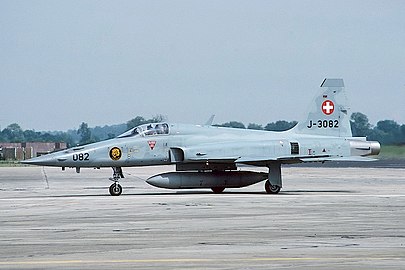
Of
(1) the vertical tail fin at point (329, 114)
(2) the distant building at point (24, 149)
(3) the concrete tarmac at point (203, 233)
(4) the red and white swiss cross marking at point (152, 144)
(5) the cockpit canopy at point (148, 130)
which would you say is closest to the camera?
(3) the concrete tarmac at point (203, 233)

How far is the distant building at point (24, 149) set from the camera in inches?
4453

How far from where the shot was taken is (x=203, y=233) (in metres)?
17.3

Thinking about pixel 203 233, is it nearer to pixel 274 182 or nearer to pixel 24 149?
pixel 274 182

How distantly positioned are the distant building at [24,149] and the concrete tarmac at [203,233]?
7956cm

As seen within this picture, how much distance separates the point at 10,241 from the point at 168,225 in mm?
3879

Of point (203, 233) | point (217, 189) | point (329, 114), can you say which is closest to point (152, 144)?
point (217, 189)

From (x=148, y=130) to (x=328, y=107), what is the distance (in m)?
6.37

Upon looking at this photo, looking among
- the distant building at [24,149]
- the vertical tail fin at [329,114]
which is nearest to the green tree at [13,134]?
the distant building at [24,149]

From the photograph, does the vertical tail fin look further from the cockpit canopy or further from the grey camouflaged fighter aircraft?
the cockpit canopy

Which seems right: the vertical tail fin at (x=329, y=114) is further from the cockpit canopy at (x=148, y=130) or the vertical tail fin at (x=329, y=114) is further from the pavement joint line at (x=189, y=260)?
the pavement joint line at (x=189, y=260)

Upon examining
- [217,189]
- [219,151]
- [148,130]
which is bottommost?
[217,189]

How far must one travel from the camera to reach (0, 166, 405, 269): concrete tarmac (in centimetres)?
1331

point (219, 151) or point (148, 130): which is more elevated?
point (148, 130)

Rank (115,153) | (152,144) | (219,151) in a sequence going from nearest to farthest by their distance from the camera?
(115,153)
(152,144)
(219,151)
